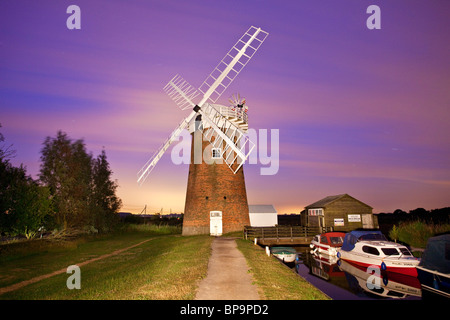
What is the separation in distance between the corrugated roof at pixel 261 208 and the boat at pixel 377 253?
18.4 m

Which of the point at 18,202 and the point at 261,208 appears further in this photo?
the point at 261,208

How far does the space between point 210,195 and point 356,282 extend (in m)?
17.5

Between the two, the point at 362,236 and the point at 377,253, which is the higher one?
the point at 362,236

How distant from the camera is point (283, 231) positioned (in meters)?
29.8

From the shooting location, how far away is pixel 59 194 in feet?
108

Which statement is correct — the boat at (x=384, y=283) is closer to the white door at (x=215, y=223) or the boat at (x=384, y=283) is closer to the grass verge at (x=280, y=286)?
the grass verge at (x=280, y=286)

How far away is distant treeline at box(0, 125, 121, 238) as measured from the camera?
22.9 m

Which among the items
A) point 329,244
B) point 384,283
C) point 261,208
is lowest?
point 384,283

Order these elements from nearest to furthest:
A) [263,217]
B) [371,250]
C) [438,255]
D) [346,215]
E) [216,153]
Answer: [438,255]
[371,250]
[216,153]
[346,215]
[263,217]

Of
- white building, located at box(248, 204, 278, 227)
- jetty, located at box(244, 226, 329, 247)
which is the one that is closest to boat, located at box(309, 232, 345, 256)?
jetty, located at box(244, 226, 329, 247)

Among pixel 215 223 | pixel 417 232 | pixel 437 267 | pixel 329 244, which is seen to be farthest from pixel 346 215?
pixel 437 267

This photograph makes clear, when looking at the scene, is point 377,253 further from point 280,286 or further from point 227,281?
point 227,281
